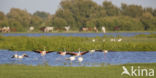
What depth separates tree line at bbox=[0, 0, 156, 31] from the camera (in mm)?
62931

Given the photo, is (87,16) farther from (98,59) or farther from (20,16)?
(98,59)

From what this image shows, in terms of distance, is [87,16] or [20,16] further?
[20,16]

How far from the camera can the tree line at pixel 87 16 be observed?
62.9 metres

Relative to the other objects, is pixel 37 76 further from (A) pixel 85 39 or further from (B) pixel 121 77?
(A) pixel 85 39

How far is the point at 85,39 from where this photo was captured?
104ft

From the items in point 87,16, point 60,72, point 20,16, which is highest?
point 60,72

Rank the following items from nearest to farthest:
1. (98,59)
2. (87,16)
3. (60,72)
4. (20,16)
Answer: (60,72) → (98,59) → (87,16) → (20,16)

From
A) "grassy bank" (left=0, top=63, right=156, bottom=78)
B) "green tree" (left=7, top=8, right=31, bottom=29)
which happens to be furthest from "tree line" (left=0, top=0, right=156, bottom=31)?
"grassy bank" (left=0, top=63, right=156, bottom=78)

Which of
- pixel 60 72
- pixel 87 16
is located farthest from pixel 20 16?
pixel 60 72

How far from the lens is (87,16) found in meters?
74.4

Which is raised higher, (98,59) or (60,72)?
(60,72)

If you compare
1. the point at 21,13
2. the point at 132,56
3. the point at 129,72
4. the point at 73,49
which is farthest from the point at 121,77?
the point at 21,13

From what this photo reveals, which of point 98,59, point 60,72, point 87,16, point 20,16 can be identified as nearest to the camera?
point 60,72

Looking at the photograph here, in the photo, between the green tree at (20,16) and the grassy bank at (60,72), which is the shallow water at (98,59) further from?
the green tree at (20,16)
